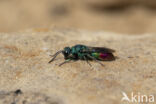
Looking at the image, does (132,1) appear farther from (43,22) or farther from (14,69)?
(14,69)

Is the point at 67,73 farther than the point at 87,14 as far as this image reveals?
No

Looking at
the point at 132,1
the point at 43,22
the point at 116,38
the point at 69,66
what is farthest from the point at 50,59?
the point at 132,1

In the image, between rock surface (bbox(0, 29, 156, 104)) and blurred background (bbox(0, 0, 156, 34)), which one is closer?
rock surface (bbox(0, 29, 156, 104))

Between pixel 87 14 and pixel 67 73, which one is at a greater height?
pixel 87 14

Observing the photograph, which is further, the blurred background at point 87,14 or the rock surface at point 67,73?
the blurred background at point 87,14
